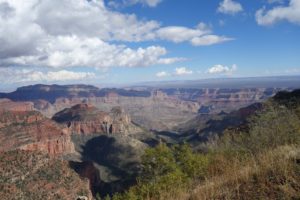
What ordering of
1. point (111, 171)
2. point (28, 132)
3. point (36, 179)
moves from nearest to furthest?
point (36, 179), point (111, 171), point (28, 132)

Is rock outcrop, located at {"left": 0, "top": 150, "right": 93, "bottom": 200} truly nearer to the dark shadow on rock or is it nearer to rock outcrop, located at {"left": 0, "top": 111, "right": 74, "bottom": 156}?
the dark shadow on rock

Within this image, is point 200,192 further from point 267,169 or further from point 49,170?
point 49,170

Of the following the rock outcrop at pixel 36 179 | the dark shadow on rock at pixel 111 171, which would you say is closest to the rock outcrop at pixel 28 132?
the dark shadow on rock at pixel 111 171

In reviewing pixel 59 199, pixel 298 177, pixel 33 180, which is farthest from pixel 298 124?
pixel 33 180

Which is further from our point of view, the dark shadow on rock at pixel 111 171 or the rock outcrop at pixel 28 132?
the rock outcrop at pixel 28 132

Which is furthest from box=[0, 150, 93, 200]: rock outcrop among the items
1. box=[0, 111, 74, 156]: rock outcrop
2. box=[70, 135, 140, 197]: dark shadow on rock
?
box=[0, 111, 74, 156]: rock outcrop

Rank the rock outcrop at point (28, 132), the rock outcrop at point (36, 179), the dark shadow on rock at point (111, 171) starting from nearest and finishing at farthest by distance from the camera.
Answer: the rock outcrop at point (36, 179), the dark shadow on rock at point (111, 171), the rock outcrop at point (28, 132)

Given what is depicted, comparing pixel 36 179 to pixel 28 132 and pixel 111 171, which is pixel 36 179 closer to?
pixel 111 171

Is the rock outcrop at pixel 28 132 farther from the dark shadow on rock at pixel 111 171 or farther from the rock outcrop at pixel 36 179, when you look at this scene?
the rock outcrop at pixel 36 179

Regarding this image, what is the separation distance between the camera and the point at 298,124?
17.5 metres

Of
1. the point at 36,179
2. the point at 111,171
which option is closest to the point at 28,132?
the point at 111,171

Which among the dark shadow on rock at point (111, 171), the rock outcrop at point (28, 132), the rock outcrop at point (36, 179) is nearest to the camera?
the rock outcrop at point (36, 179)

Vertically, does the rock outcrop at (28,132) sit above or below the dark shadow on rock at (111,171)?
above

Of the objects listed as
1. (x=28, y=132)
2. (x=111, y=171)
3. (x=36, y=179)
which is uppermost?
(x=28, y=132)
